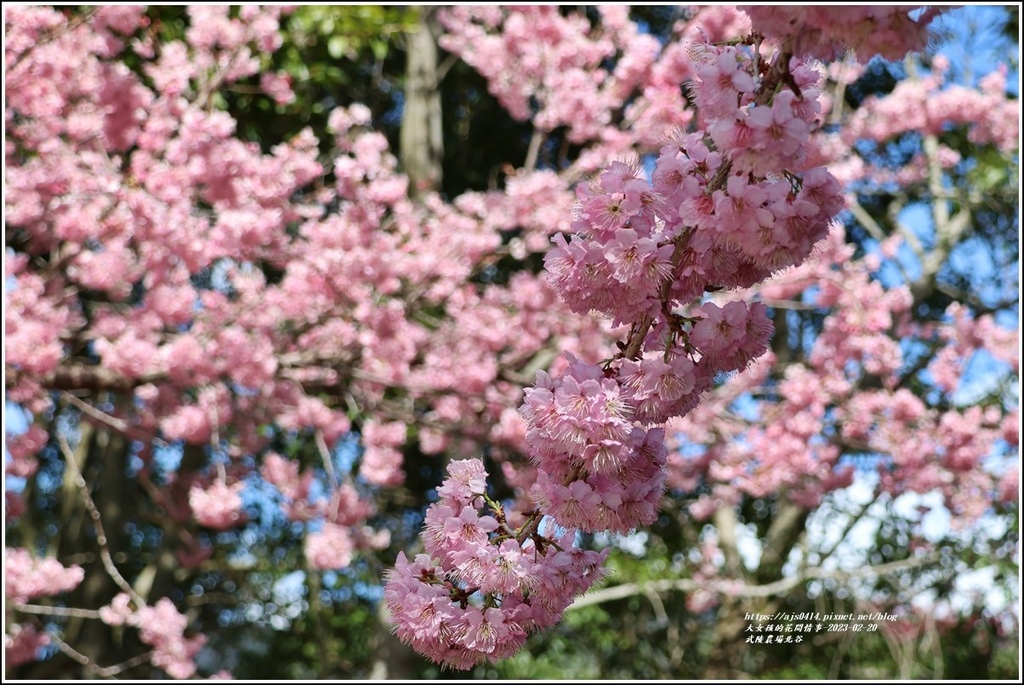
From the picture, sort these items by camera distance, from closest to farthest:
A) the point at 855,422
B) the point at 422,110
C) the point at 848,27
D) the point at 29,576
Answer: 1. the point at 848,27
2. the point at 29,576
3. the point at 855,422
4. the point at 422,110

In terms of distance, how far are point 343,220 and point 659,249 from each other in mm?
3920

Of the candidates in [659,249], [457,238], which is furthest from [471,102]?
[659,249]

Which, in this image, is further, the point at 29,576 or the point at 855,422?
the point at 855,422

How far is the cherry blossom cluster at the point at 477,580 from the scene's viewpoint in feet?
4.96

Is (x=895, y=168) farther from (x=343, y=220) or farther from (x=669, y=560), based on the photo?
(x=343, y=220)

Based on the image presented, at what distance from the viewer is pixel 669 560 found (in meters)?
8.70

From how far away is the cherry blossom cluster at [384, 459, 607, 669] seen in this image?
1.51 meters

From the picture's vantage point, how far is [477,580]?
4.98 feet

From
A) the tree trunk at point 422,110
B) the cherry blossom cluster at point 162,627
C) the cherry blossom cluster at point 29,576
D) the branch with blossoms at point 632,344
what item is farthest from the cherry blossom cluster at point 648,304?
the tree trunk at point 422,110

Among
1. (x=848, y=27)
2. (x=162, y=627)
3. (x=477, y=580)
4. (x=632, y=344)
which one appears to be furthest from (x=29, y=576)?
(x=848, y=27)

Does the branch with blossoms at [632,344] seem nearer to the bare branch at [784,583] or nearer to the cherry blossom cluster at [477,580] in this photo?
the cherry blossom cluster at [477,580]

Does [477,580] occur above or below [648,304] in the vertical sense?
below

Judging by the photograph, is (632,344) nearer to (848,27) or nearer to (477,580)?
(477,580)

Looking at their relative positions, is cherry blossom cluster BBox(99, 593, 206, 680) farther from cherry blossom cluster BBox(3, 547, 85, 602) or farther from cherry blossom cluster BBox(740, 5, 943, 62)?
cherry blossom cluster BBox(740, 5, 943, 62)
